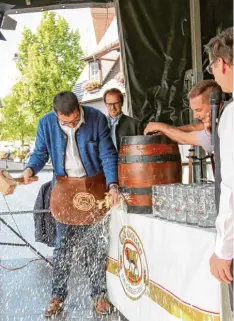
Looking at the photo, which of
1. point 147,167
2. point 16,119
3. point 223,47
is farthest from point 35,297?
point 16,119

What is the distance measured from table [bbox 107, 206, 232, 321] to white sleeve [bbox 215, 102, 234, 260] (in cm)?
38

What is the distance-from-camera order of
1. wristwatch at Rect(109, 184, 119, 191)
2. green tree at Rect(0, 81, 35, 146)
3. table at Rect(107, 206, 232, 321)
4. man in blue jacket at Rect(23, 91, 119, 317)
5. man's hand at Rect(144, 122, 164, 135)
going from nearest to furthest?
table at Rect(107, 206, 232, 321), man's hand at Rect(144, 122, 164, 135), wristwatch at Rect(109, 184, 119, 191), man in blue jacket at Rect(23, 91, 119, 317), green tree at Rect(0, 81, 35, 146)

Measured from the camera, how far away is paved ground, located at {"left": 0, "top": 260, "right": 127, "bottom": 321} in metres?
3.33

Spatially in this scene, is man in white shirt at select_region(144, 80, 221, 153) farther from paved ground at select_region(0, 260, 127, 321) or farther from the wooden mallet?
paved ground at select_region(0, 260, 127, 321)

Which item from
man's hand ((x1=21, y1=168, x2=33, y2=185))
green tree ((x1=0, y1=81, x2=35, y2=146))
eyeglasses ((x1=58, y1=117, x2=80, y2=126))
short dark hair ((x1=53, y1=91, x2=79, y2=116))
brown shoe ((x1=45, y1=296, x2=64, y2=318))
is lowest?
brown shoe ((x1=45, y1=296, x2=64, y2=318))

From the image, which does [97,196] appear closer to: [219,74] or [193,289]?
[193,289]

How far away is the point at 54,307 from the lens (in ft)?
11.0

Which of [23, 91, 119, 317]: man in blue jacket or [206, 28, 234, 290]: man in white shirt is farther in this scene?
[23, 91, 119, 317]: man in blue jacket

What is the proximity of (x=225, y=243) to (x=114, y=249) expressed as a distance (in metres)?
1.77

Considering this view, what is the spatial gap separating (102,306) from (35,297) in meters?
0.80

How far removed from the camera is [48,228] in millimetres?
5133

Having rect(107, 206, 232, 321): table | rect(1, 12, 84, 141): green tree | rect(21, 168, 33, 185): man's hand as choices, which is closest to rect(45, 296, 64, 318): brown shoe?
rect(107, 206, 232, 321): table

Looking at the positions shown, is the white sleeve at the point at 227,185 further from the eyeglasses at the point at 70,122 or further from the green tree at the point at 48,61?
the green tree at the point at 48,61

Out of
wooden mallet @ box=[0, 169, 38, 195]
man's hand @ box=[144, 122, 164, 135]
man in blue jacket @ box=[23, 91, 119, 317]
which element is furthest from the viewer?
man in blue jacket @ box=[23, 91, 119, 317]
